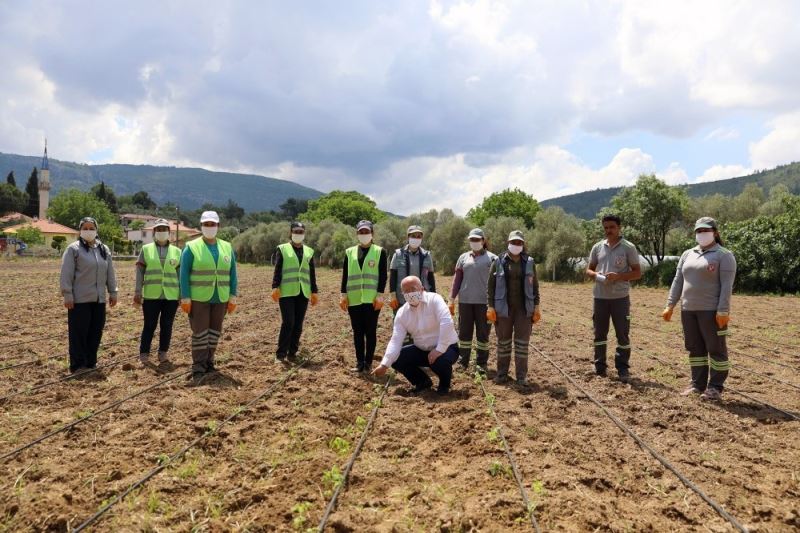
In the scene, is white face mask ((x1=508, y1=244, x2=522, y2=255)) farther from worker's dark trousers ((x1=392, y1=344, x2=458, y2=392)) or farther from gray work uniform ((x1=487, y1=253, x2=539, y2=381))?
worker's dark trousers ((x1=392, y1=344, x2=458, y2=392))

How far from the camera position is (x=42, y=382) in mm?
6453

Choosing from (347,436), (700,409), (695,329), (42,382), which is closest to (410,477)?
(347,436)

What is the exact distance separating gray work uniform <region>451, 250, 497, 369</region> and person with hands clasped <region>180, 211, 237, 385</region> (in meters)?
2.79

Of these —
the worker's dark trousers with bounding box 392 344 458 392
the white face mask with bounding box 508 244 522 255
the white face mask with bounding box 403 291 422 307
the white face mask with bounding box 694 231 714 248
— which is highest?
the white face mask with bounding box 694 231 714 248

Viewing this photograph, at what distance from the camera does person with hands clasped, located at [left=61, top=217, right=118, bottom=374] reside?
22.0 ft

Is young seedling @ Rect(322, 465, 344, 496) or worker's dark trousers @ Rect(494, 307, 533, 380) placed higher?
worker's dark trousers @ Rect(494, 307, 533, 380)

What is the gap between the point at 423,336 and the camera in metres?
6.14

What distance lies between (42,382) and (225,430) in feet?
9.86

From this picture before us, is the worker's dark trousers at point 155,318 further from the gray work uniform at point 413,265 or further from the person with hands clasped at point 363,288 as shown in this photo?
the gray work uniform at point 413,265

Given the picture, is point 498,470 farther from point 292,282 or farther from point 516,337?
point 292,282

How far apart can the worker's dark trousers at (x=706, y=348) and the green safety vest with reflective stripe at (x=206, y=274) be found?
5146 mm

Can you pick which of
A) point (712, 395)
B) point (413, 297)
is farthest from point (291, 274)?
point (712, 395)

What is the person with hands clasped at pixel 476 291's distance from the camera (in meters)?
7.08

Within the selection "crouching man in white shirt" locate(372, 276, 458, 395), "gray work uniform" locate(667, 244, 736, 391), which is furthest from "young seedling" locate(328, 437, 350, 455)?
"gray work uniform" locate(667, 244, 736, 391)
